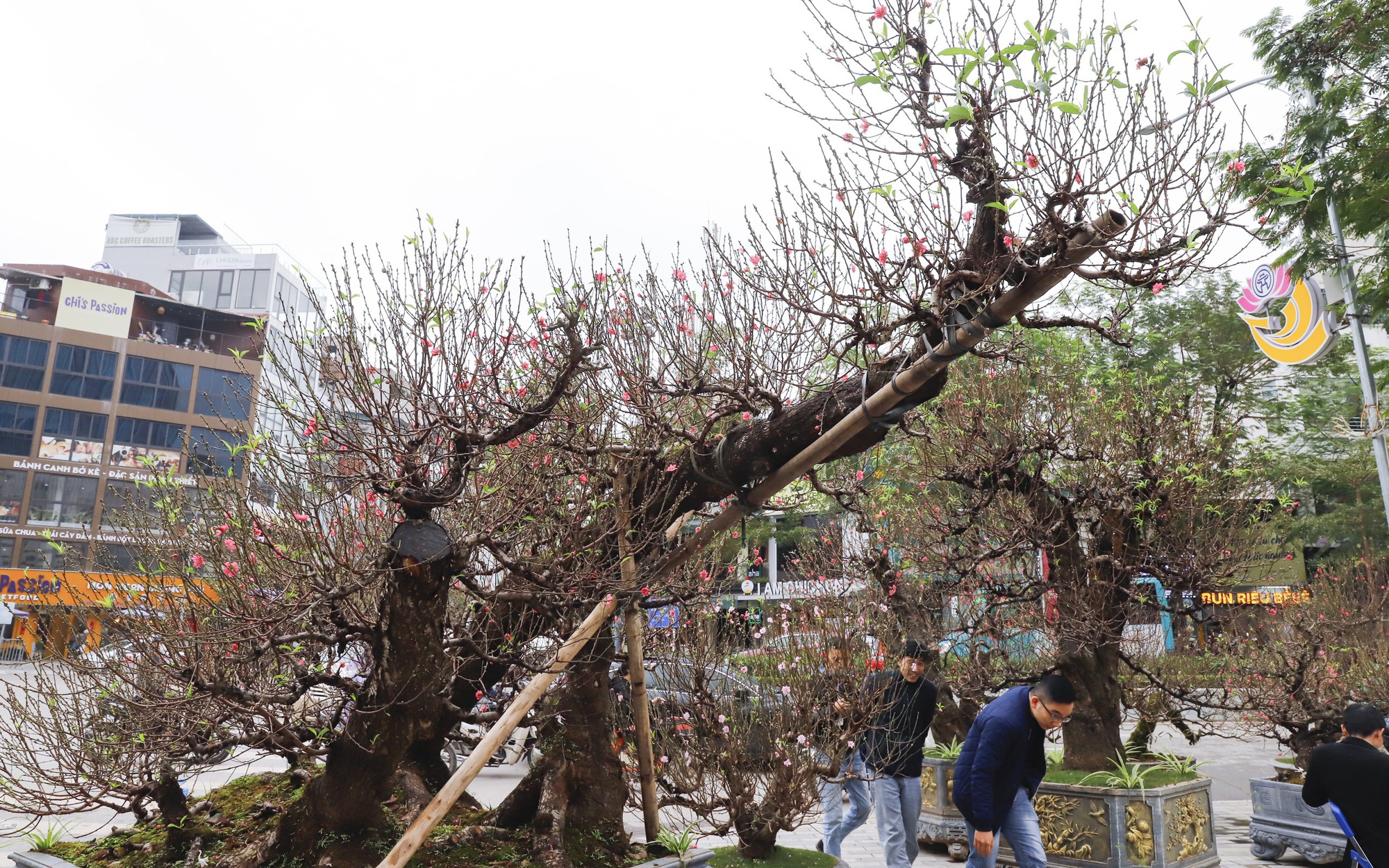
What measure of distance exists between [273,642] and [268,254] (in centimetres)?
5679

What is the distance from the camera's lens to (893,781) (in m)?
6.07

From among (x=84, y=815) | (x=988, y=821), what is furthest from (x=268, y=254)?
(x=988, y=821)

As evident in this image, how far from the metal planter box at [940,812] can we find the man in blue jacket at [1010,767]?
3.47m

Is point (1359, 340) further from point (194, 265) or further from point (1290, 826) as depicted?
point (194, 265)

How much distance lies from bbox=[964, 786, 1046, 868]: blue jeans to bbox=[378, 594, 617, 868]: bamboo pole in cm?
237

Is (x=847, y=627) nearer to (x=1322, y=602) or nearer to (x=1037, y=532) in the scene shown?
(x=1037, y=532)

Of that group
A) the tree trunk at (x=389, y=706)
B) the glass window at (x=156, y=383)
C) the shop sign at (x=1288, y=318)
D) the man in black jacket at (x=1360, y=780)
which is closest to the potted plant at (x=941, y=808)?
the man in black jacket at (x=1360, y=780)

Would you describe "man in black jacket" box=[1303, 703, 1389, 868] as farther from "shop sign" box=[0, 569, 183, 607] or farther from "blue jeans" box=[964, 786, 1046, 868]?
"shop sign" box=[0, 569, 183, 607]

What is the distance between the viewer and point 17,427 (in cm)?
4078

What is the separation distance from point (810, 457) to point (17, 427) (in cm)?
4838

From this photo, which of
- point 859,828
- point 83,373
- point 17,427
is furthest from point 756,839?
point 83,373

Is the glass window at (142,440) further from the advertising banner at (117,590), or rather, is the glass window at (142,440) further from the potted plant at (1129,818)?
the potted plant at (1129,818)

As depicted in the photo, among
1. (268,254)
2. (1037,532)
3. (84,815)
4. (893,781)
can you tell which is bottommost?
(84,815)

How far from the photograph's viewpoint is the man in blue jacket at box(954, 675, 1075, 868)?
4773 mm
